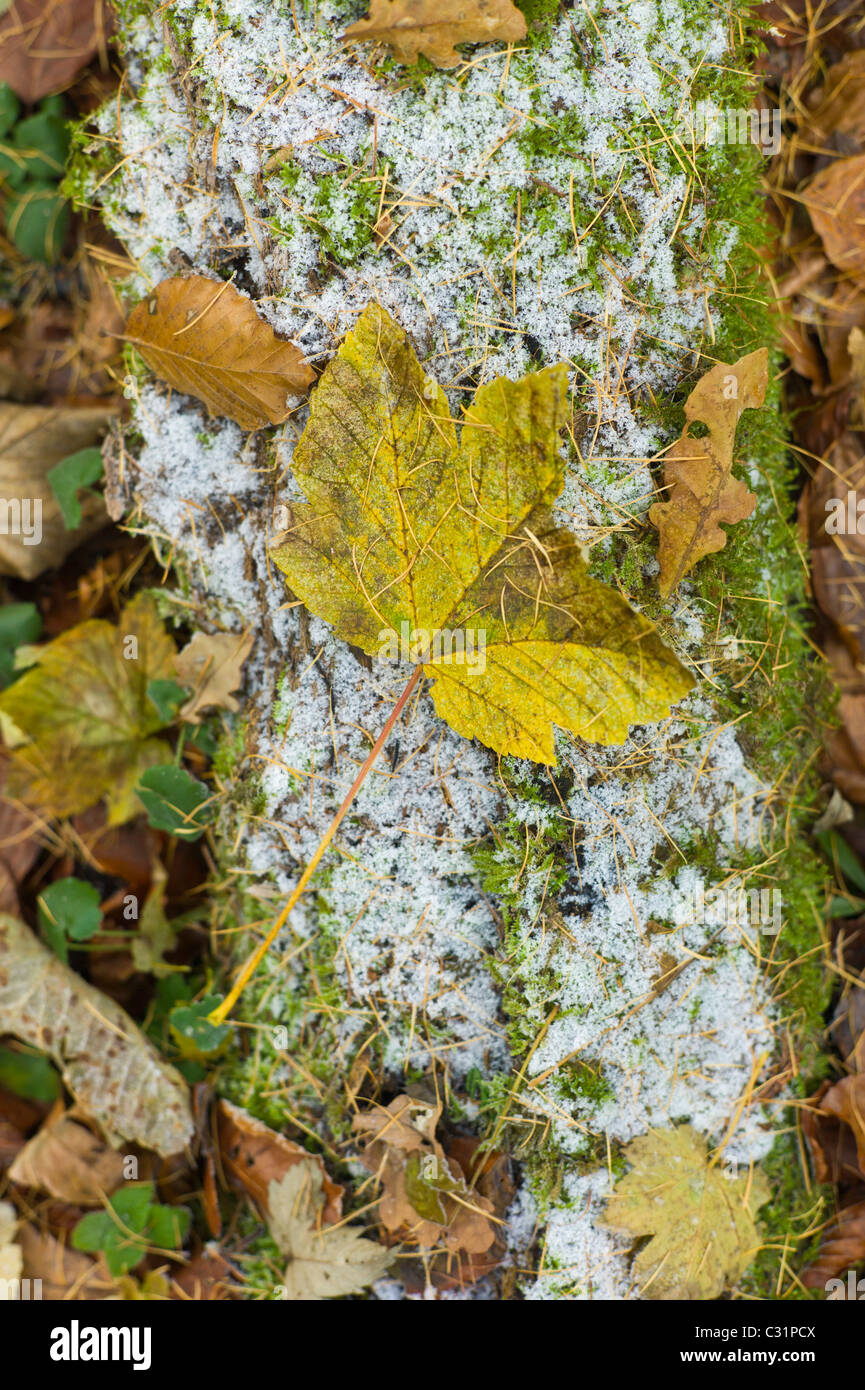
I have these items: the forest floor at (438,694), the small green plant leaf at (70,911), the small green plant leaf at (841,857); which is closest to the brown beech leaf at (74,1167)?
the forest floor at (438,694)

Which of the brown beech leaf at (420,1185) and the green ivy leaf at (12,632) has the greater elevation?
the green ivy leaf at (12,632)

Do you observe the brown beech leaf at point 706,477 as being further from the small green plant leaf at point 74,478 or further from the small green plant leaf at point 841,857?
the small green plant leaf at point 74,478

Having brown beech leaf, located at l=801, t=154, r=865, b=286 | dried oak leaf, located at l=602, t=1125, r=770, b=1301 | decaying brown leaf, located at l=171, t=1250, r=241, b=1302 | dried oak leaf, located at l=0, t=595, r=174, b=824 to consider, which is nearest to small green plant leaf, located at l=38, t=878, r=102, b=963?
dried oak leaf, located at l=0, t=595, r=174, b=824

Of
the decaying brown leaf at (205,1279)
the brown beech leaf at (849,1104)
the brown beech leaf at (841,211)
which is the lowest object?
the decaying brown leaf at (205,1279)

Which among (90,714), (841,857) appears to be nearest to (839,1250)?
(841,857)

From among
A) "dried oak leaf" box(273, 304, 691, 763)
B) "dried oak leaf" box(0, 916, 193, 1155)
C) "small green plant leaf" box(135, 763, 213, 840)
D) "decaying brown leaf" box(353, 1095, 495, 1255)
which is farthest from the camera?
"dried oak leaf" box(0, 916, 193, 1155)

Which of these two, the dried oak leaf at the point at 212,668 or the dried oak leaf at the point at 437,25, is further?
the dried oak leaf at the point at 212,668

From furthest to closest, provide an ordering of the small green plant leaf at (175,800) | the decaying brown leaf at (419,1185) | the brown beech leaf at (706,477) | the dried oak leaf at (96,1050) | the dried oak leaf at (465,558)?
1. the dried oak leaf at (96,1050)
2. the small green plant leaf at (175,800)
3. the decaying brown leaf at (419,1185)
4. the brown beech leaf at (706,477)
5. the dried oak leaf at (465,558)

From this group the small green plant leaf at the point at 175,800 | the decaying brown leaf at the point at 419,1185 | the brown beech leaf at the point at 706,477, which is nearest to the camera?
the brown beech leaf at the point at 706,477

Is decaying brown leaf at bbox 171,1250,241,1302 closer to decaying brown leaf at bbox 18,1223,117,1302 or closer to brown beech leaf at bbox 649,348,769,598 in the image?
decaying brown leaf at bbox 18,1223,117,1302
